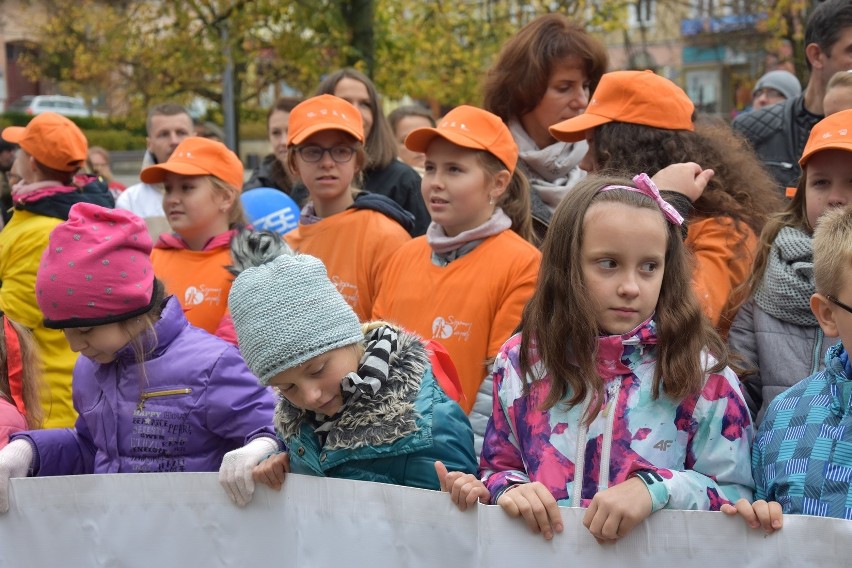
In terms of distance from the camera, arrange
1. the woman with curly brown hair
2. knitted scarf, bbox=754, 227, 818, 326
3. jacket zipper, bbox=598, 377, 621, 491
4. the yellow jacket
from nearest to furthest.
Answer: jacket zipper, bbox=598, 377, 621, 491, knitted scarf, bbox=754, 227, 818, 326, the woman with curly brown hair, the yellow jacket

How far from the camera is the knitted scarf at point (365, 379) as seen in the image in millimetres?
2945

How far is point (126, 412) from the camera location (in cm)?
353

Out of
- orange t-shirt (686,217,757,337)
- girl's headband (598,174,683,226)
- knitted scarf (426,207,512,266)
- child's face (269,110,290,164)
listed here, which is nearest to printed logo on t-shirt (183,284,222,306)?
knitted scarf (426,207,512,266)

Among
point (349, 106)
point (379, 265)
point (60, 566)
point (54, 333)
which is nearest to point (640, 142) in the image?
point (379, 265)

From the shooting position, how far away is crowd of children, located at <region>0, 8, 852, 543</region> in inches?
106

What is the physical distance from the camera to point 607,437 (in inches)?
106

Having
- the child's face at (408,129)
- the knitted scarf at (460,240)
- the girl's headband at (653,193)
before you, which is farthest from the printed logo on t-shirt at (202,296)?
the child's face at (408,129)

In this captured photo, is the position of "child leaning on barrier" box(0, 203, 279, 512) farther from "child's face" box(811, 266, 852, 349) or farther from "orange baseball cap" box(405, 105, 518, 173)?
"child's face" box(811, 266, 852, 349)

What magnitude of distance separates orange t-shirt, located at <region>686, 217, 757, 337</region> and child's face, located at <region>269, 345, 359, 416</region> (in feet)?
3.73

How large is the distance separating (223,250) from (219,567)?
204 cm

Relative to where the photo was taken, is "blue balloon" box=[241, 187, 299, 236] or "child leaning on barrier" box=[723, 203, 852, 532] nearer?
"child leaning on barrier" box=[723, 203, 852, 532]

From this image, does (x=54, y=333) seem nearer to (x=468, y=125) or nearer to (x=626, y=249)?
(x=468, y=125)

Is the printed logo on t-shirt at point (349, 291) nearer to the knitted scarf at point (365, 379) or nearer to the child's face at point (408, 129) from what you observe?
the knitted scarf at point (365, 379)

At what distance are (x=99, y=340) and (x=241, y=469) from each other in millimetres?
777
